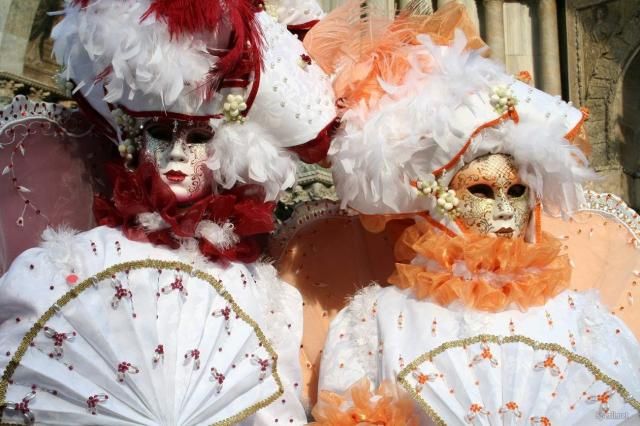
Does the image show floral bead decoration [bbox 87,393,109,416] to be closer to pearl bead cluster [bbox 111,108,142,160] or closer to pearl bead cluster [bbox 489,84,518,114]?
pearl bead cluster [bbox 111,108,142,160]

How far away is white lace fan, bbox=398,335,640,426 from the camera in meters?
1.73

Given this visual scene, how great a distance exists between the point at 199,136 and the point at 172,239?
277 millimetres

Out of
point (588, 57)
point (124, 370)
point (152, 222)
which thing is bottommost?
point (588, 57)

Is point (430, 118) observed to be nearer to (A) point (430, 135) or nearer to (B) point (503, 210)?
(A) point (430, 135)

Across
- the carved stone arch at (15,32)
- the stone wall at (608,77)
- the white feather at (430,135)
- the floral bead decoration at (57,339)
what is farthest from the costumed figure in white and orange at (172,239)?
the stone wall at (608,77)

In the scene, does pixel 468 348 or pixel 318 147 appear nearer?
pixel 468 348

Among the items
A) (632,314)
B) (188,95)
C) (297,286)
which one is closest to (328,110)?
(188,95)

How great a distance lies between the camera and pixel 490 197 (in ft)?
6.82

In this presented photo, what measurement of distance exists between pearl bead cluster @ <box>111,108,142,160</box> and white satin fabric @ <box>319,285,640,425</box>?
74 centimetres

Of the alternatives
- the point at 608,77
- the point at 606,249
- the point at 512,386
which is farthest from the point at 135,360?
the point at 608,77

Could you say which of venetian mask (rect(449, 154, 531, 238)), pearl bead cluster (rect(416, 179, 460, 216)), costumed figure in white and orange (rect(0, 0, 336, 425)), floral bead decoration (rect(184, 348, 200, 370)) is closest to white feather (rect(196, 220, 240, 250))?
costumed figure in white and orange (rect(0, 0, 336, 425))

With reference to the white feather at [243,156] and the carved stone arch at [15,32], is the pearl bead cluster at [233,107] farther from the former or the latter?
the carved stone arch at [15,32]

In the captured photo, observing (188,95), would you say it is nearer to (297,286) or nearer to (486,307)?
(297,286)

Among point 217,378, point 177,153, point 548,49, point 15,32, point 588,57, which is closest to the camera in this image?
point 217,378
